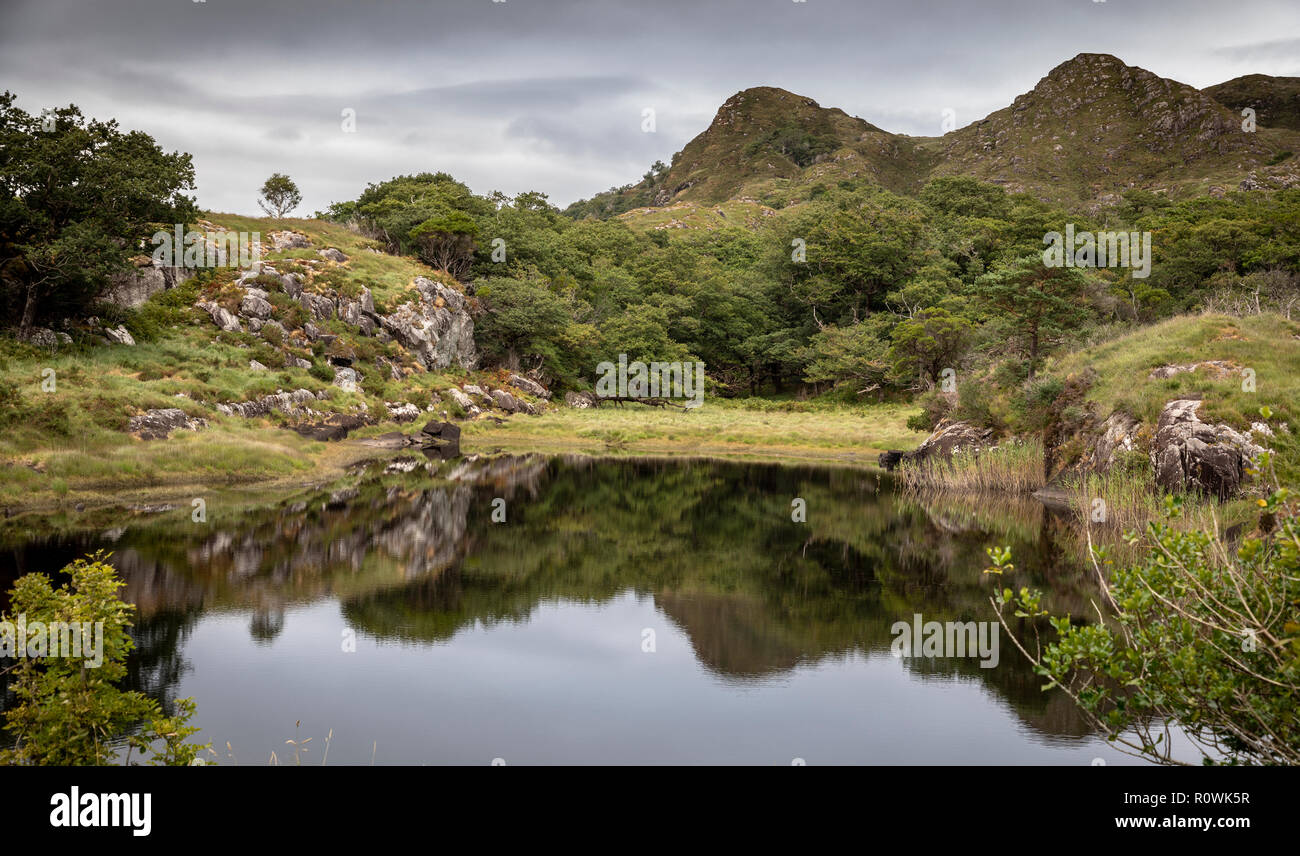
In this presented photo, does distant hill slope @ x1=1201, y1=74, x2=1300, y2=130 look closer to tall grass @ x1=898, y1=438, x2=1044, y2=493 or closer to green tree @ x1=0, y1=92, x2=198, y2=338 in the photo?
tall grass @ x1=898, y1=438, x2=1044, y2=493

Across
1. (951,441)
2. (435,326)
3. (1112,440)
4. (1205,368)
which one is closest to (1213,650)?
(1112,440)

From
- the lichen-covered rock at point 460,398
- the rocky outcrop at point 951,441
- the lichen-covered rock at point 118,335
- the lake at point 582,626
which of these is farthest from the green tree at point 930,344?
the lichen-covered rock at point 118,335

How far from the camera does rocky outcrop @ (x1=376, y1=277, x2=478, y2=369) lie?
212 ft

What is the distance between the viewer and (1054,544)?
25422mm

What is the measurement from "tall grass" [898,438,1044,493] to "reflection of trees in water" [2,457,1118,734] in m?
1.82

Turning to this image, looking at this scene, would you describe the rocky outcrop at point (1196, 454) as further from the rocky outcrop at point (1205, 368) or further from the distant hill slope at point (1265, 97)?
the distant hill slope at point (1265, 97)

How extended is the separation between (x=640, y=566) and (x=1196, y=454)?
1771 centimetres

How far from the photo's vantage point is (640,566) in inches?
954

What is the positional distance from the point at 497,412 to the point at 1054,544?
4646 cm

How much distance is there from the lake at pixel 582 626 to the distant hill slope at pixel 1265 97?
542 feet

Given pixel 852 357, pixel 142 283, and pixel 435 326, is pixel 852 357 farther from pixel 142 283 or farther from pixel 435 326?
pixel 142 283

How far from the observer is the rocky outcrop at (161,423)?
33.3 m
